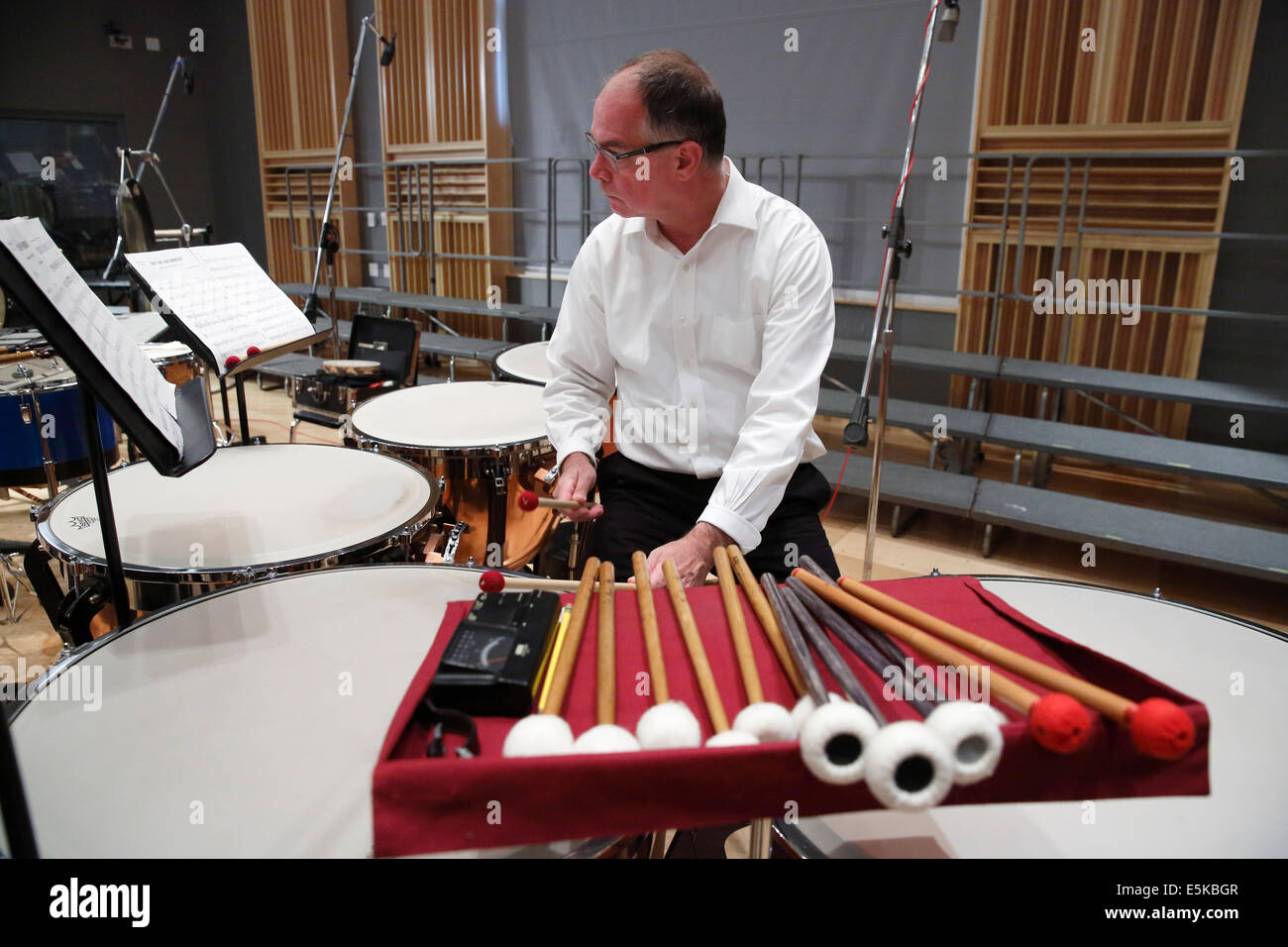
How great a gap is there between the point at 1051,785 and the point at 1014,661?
0.30ft

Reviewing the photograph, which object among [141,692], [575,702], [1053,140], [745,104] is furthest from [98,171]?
[575,702]

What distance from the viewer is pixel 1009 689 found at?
1.95 ft

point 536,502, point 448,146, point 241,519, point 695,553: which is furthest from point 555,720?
point 448,146

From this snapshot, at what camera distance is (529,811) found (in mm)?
549

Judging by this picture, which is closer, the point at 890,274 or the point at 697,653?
the point at 697,653

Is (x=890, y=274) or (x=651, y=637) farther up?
(x=890, y=274)

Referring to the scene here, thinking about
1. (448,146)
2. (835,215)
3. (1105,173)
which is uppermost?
(448,146)

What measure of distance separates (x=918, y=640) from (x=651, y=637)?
0.23 m

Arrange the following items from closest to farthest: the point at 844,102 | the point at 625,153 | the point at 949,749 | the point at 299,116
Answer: the point at 949,749 < the point at 625,153 < the point at 844,102 < the point at 299,116

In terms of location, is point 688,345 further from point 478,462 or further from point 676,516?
point 478,462

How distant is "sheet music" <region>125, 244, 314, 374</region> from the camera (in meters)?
1.61

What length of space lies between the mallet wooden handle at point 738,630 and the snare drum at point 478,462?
3.02 ft

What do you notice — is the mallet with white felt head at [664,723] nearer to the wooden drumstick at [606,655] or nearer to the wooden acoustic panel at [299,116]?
the wooden drumstick at [606,655]
